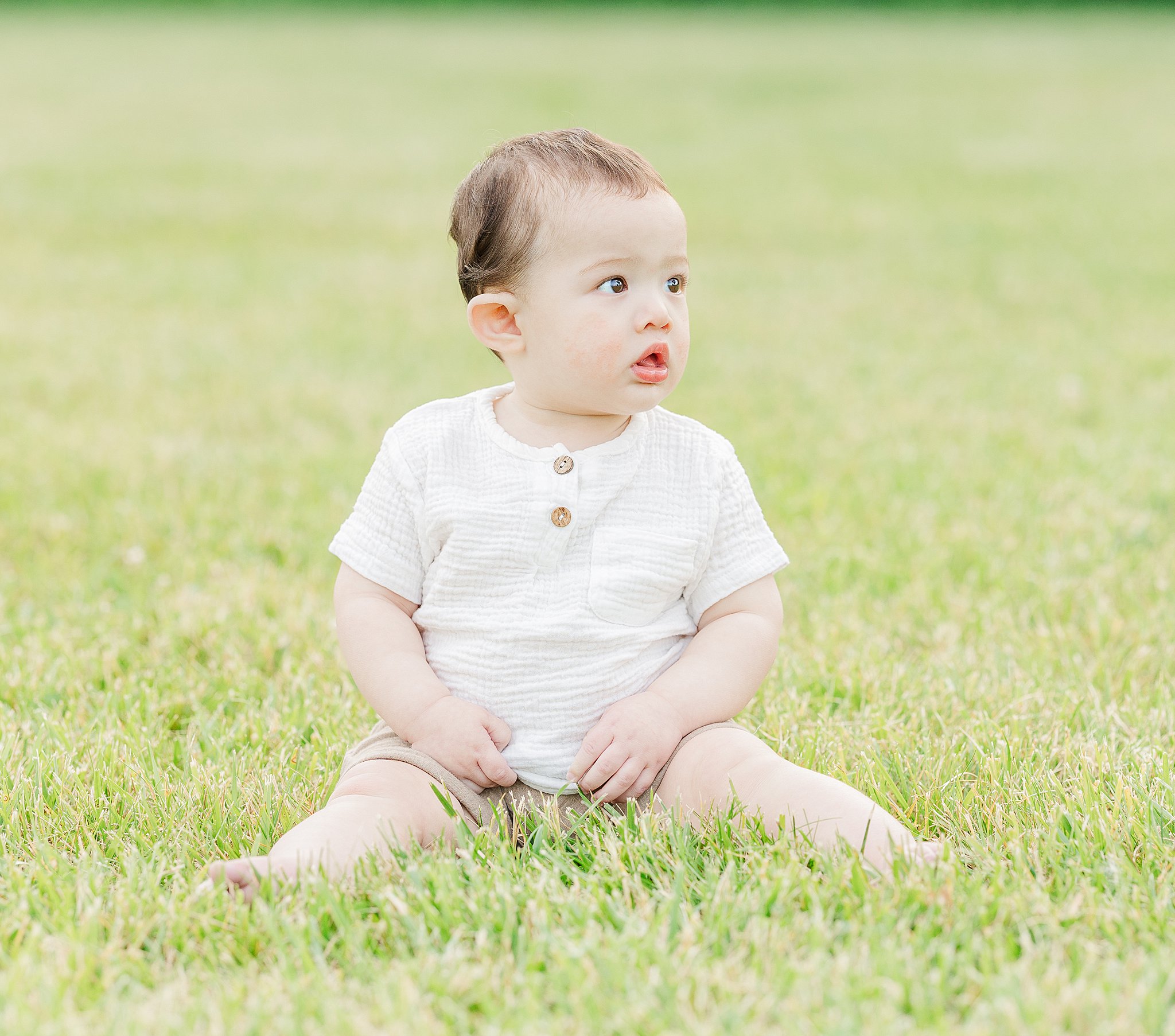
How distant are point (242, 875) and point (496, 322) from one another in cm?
101

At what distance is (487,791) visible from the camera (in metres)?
2.31

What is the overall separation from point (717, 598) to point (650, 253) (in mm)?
626

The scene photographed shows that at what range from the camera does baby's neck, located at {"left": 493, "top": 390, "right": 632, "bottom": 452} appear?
2408mm

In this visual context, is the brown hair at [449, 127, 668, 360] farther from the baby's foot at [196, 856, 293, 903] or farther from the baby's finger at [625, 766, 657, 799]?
the baby's foot at [196, 856, 293, 903]

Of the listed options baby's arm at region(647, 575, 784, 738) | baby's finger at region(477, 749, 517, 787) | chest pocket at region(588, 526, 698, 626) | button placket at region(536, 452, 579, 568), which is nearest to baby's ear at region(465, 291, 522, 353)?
button placket at region(536, 452, 579, 568)

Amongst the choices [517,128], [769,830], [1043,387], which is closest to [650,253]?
[769,830]

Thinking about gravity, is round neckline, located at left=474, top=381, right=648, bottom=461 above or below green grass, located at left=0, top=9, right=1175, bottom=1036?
above

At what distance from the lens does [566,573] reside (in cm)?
235

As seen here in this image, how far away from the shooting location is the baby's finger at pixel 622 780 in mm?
2248

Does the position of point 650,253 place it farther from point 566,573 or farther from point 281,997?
point 281,997

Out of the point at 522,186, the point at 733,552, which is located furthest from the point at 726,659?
the point at 522,186

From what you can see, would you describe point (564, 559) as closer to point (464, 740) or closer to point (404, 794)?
point (464, 740)

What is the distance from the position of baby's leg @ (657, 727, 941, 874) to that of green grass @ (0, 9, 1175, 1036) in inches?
2.3

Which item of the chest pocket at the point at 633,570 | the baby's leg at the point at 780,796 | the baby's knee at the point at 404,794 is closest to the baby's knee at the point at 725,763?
the baby's leg at the point at 780,796
